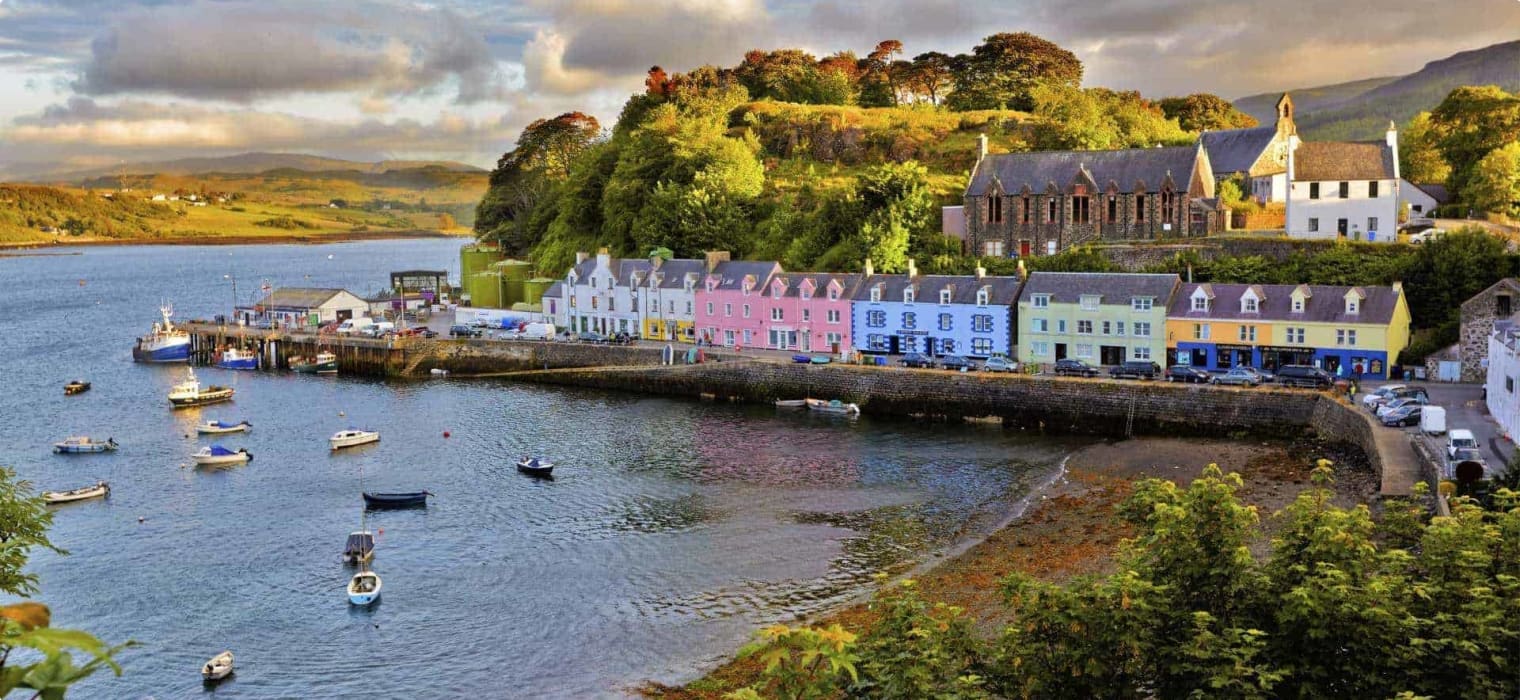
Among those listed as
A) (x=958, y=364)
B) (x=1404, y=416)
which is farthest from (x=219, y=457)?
(x=1404, y=416)

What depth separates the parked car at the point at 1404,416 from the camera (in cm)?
3959

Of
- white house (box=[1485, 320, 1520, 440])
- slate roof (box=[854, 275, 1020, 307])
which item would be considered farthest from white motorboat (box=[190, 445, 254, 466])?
white house (box=[1485, 320, 1520, 440])

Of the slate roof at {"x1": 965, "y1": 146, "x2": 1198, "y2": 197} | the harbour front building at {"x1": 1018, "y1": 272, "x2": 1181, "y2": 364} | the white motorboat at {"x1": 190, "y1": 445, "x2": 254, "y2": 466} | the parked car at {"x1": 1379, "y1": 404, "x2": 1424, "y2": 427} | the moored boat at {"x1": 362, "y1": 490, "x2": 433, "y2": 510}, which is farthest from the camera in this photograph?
the slate roof at {"x1": 965, "y1": 146, "x2": 1198, "y2": 197}

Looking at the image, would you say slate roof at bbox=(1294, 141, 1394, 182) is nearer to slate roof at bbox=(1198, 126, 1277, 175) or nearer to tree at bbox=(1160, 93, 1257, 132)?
slate roof at bbox=(1198, 126, 1277, 175)

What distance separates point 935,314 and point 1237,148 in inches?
1034

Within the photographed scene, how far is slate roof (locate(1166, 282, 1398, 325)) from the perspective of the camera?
160 ft

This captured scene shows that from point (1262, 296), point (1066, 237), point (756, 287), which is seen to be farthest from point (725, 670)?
point (1066, 237)

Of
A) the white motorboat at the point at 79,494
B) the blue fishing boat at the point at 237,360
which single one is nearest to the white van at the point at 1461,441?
the white motorboat at the point at 79,494

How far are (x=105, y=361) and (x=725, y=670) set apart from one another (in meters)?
69.0

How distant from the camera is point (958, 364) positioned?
181ft

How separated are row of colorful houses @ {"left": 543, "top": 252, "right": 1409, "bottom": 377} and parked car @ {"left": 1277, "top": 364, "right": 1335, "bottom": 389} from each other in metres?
1.89

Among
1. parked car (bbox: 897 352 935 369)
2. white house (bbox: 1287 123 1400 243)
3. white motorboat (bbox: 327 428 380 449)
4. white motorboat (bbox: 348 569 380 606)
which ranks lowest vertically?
white motorboat (bbox: 348 569 380 606)

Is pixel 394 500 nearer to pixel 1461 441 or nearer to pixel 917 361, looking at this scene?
pixel 917 361

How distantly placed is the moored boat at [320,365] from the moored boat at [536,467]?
34.1 meters
